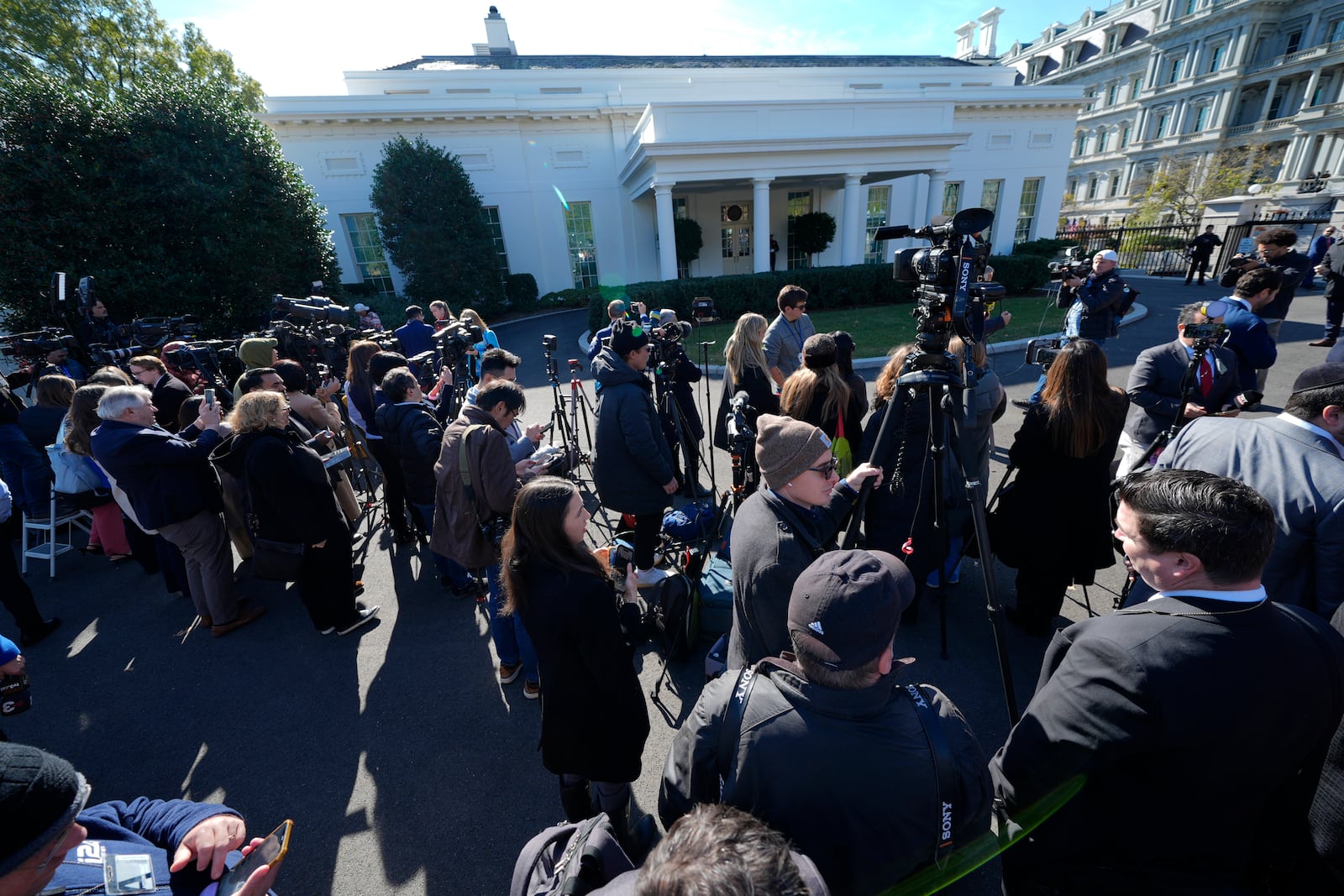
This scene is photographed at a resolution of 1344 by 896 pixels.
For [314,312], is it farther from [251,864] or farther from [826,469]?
[826,469]

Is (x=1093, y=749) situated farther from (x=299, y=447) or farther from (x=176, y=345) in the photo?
(x=176, y=345)

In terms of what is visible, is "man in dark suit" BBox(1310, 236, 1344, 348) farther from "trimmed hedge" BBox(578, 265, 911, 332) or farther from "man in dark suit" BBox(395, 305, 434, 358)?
"man in dark suit" BBox(395, 305, 434, 358)

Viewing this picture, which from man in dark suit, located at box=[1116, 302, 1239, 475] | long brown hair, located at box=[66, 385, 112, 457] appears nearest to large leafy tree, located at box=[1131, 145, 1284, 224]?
man in dark suit, located at box=[1116, 302, 1239, 475]

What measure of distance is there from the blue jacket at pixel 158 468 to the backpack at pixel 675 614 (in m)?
3.22

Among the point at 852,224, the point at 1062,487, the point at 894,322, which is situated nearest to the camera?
the point at 1062,487

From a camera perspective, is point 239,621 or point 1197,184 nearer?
point 239,621

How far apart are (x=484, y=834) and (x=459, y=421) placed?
2295 millimetres

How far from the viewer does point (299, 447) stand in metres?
3.54

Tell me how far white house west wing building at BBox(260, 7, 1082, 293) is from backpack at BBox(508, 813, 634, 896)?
57.1 ft

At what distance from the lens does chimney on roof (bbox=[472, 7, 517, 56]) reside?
26547mm

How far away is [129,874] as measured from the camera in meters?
1.30

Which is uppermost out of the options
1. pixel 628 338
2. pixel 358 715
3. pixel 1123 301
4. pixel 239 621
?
pixel 628 338

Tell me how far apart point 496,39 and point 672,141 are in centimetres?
1907

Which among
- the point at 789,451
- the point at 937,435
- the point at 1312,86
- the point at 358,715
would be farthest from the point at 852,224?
the point at 1312,86
